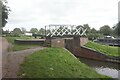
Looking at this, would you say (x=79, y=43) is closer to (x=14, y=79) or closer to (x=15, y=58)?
(x=15, y=58)

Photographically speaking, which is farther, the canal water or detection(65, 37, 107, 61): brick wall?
detection(65, 37, 107, 61): brick wall

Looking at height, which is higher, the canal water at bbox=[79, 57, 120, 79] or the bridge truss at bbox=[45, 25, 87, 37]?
the bridge truss at bbox=[45, 25, 87, 37]

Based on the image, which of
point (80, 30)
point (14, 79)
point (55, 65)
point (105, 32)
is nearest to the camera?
point (14, 79)

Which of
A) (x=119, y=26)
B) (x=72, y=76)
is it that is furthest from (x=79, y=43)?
(x=119, y=26)

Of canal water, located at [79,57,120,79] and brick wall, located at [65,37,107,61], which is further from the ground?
brick wall, located at [65,37,107,61]

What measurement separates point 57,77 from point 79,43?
20.9m

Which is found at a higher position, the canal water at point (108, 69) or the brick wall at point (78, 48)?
the brick wall at point (78, 48)

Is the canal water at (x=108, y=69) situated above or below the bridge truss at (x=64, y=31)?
below

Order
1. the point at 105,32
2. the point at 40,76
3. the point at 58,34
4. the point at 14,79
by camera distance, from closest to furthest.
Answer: the point at 14,79
the point at 40,76
the point at 58,34
the point at 105,32

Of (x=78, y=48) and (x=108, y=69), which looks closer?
(x=108, y=69)

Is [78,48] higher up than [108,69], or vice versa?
[78,48]

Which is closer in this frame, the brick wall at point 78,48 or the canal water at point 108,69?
the canal water at point 108,69

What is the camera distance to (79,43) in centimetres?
Answer: 3288

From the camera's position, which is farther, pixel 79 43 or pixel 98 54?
pixel 79 43
